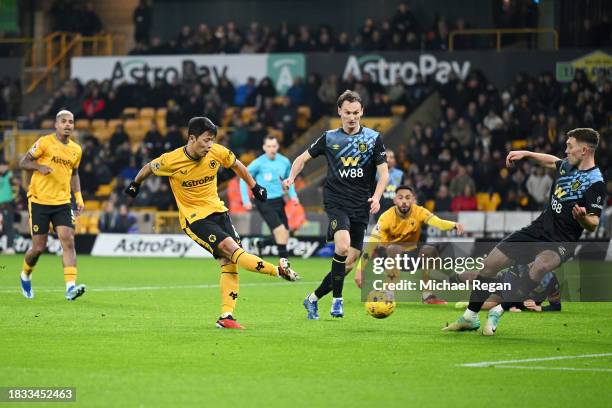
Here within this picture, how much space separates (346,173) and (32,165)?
472cm

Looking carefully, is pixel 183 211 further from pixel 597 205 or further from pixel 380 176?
pixel 597 205

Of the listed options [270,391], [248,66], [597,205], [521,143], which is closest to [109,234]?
[248,66]

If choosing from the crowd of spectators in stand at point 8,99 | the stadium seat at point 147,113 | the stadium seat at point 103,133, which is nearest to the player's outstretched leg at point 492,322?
the stadium seat at point 147,113

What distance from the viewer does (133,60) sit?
36.6 metres

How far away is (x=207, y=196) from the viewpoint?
12688mm

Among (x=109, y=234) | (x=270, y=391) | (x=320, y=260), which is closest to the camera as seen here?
(x=270, y=391)

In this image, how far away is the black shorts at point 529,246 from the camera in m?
11.8

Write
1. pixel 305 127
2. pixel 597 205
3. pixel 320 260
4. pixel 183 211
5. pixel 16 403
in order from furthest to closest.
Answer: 1. pixel 305 127
2. pixel 320 260
3. pixel 183 211
4. pixel 597 205
5. pixel 16 403

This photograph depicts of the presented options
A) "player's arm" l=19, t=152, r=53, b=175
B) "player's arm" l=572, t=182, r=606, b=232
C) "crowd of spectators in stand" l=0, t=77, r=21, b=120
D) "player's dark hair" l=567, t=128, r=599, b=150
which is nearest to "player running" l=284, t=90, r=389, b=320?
"player's dark hair" l=567, t=128, r=599, b=150

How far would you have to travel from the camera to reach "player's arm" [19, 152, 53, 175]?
1566 centimetres

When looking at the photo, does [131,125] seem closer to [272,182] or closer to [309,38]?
[309,38]

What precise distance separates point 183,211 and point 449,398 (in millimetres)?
5179

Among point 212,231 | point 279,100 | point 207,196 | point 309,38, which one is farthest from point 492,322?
point 309,38

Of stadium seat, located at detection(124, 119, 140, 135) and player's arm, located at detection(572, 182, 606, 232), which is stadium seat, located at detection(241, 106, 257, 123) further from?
player's arm, located at detection(572, 182, 606, 232)
